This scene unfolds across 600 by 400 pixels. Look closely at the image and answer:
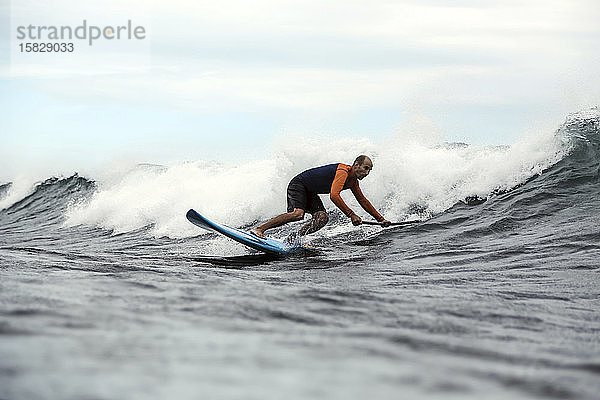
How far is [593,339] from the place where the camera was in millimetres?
3047

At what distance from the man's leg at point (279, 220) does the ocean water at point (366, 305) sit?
335mm

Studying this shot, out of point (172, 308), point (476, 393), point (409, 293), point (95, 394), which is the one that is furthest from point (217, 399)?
point (409, 293)

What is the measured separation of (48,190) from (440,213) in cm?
1496

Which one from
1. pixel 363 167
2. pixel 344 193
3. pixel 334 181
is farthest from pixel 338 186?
pixel 344 193

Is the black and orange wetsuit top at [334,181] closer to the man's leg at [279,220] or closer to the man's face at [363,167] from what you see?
the man's face at [363,167]

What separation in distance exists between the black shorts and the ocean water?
54 centimetres

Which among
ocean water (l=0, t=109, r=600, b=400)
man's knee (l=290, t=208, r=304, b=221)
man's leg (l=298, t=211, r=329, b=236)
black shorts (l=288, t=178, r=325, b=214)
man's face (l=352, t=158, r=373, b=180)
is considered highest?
man's face (l=352, t=158, r=373, b=180)

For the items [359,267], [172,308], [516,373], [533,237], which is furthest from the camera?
[533,237]

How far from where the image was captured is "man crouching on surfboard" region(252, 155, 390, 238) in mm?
7754

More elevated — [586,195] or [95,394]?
[586,195]

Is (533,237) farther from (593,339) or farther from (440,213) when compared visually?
(593,339)

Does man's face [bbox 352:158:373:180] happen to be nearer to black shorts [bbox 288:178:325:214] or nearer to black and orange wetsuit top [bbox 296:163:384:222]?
black and orange wetsuit top [bbox 296:163:384:222]

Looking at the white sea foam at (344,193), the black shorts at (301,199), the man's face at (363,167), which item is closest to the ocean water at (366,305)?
the white sea foam at (344,193)

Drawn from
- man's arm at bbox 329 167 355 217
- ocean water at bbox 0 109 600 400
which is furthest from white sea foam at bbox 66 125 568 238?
man's arm at bbox 329 167 355 217
